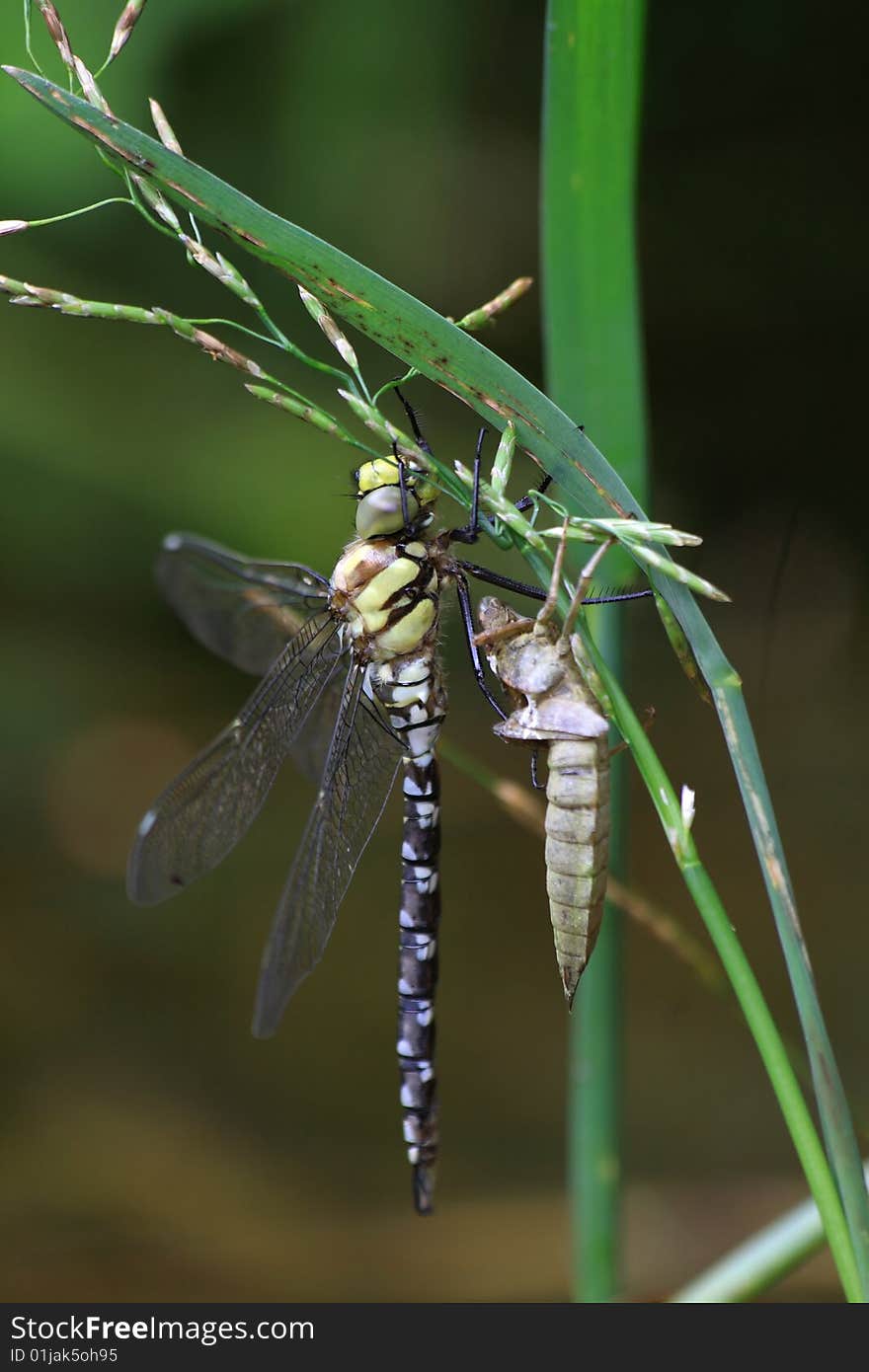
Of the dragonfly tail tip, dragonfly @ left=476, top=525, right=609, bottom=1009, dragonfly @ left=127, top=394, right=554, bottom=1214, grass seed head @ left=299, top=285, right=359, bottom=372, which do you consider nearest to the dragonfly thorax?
dragonfly @ left=127, top=394, right=554, bottom=1214

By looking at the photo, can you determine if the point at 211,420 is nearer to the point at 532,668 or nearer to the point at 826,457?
the point at 826,457

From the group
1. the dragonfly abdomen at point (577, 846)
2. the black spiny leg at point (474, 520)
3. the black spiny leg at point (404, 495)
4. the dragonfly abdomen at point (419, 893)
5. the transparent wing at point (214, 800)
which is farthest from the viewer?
the transparent wing at point (214, 800)

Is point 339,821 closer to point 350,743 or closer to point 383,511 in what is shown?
point 350,743

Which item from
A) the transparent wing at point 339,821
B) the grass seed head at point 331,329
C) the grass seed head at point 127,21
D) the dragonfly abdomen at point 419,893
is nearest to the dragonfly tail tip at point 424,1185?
the dragonfly abdomen at point 419,893

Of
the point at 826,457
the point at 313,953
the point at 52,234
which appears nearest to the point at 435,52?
the point at 52,234

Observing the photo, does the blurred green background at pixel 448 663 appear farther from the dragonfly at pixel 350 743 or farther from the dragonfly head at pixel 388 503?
the dragonfly head at pixel 388 503
